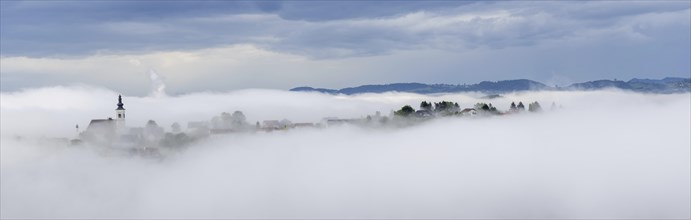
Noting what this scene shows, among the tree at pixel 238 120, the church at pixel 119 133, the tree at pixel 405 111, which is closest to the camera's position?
the church at pixel 119 133

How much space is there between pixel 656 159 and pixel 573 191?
1126 inches

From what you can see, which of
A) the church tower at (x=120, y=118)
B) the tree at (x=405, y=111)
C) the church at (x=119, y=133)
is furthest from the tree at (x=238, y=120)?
the church tower at (x=120, y=118)

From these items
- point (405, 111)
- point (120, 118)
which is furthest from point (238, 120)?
point (120, 118)

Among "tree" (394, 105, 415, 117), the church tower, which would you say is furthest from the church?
"tree" (394, 105, 415, 117)

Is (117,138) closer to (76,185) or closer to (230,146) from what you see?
(76,185)

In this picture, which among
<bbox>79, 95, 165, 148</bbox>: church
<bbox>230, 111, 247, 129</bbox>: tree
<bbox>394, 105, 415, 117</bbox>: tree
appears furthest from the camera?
<bbox>394, 105, 415, 117</bbox>: tree

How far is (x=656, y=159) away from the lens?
127 metres

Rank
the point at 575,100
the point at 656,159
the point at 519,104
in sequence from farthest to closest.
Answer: the point at 575,100 → the point at 519,104 → the point at 656,159

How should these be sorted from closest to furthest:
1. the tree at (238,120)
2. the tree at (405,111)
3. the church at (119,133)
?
the church at (119,133) → the tree at (238,120) → the tree at (405,111)

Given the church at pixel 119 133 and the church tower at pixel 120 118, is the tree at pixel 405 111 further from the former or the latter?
the church tower at pixel 120 118

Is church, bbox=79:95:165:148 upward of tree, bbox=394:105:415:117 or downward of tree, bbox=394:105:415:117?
downward

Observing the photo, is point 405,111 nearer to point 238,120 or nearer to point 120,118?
point 238,120

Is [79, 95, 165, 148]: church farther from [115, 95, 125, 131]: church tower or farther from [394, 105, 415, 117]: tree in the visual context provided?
[394, 105, 415, 117]: tree

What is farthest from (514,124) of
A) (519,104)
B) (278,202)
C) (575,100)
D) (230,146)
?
(278,202)
